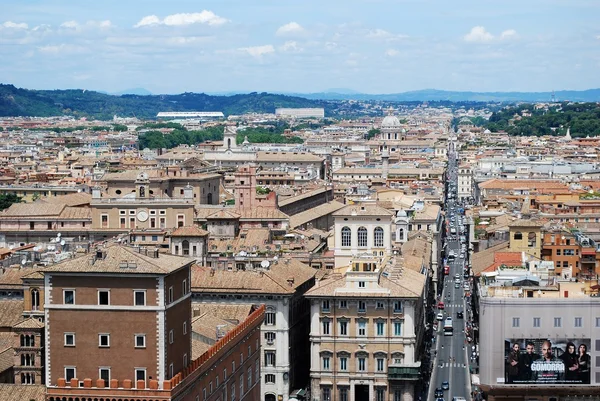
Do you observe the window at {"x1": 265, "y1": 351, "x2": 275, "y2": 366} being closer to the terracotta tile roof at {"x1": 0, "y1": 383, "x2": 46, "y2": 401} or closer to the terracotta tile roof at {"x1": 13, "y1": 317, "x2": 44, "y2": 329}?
the terracotta tile roof at {"x1": 13, "y1": 317, "x2": 44, "y2": 329}

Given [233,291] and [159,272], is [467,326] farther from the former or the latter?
[159,272]

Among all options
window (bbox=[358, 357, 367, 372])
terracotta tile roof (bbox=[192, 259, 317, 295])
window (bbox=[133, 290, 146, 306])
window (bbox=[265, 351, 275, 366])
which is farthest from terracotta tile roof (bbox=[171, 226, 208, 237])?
window (bbox=[133, 290, 146, 306])

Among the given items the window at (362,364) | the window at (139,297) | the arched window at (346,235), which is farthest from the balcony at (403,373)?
the window at (139,297)

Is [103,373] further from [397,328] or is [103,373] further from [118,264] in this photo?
[397,328]

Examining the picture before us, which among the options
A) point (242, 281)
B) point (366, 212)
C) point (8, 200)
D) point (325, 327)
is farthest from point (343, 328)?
point (8, 200)

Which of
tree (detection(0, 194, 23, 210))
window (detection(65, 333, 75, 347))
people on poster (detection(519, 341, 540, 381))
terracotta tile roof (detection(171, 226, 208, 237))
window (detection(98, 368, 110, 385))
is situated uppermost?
window (detection(65, 333, 75, 347))

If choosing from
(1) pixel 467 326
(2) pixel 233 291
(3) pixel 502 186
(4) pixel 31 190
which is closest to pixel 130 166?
(4) pixel 31 190
